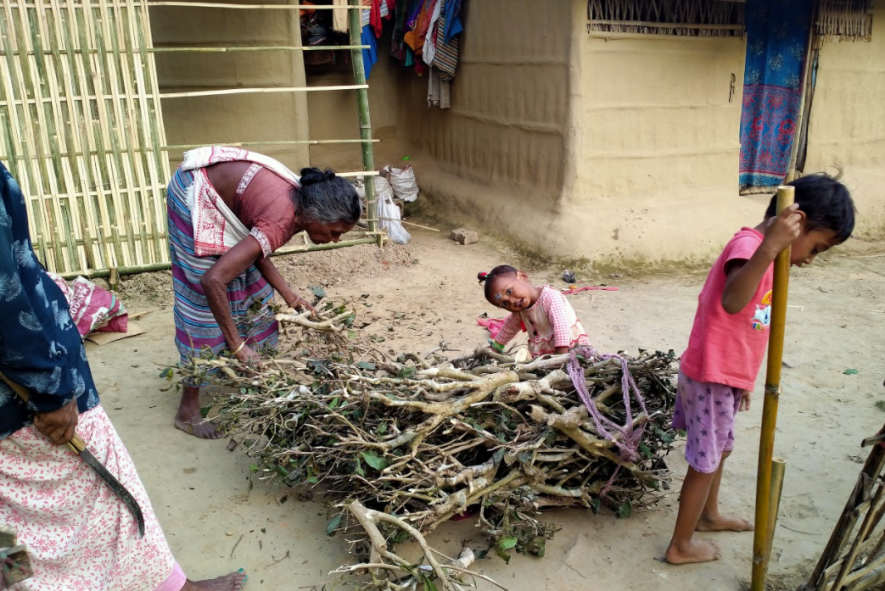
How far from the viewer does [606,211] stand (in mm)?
6316

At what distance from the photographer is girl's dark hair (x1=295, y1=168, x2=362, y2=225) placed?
290 centimetres

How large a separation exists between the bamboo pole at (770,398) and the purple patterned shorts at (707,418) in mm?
218

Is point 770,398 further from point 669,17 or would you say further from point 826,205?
point 669,17

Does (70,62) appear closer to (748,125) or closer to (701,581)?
(701,581)

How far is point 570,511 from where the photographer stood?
9.23ft

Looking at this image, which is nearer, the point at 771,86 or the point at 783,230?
the point at 783,230

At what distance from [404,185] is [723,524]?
6.25 metres

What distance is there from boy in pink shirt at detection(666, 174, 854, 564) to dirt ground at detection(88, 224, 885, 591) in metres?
0.28

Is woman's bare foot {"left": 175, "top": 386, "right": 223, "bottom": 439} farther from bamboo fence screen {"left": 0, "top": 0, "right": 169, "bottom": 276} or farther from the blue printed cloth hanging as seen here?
the blue printed cloth hanging

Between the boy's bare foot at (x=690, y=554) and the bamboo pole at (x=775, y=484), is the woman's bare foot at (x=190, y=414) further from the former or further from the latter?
the bamboo pole at (x=775, y=484)

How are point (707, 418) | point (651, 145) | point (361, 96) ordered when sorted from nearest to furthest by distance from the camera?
1. point (707, 418)
2. point (361, 96)
3. point (651, 145)

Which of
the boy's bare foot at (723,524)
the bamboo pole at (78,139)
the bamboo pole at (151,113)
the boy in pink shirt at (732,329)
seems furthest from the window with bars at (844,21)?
the bamboo pole at (78,139)

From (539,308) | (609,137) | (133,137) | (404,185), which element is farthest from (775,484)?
(404,185)

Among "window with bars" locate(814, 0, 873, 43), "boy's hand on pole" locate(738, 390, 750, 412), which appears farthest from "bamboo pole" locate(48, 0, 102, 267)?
"window with bars" locate(814, 0, 873, 43)
